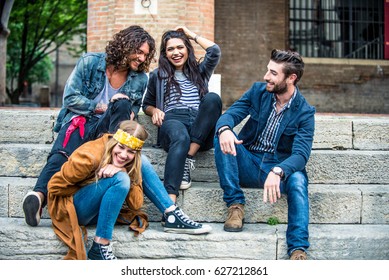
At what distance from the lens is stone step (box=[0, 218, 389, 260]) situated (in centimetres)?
424

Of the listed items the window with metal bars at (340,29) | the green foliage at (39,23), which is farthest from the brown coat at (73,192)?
the green foliage at (39,23)

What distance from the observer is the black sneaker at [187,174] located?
185 inches

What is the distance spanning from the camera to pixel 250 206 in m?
4.68

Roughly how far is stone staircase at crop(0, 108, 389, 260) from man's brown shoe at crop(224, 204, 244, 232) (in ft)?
0.19

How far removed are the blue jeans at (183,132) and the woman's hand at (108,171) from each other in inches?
24.3

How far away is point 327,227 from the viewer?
456cm

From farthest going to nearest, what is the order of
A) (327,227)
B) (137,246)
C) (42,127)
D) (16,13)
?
(16,13) < (42,127) < (327,227) < (137,246)

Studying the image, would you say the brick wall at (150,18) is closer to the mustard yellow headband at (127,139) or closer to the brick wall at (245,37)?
the mustard yellow headband at (127,139)

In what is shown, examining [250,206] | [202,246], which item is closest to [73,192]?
[202,246]

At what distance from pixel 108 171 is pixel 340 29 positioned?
36.3 ft

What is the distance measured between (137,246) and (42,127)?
203 cm

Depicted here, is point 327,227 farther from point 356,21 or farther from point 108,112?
point 356,21
